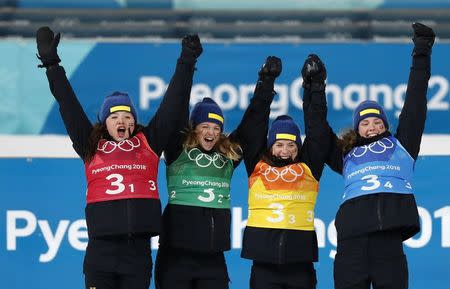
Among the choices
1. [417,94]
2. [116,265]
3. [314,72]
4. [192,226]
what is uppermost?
[314,72]

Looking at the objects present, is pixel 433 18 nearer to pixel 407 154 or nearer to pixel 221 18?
pixel 221 18

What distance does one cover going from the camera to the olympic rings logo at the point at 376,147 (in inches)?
250

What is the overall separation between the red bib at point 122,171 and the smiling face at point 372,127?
115 cm

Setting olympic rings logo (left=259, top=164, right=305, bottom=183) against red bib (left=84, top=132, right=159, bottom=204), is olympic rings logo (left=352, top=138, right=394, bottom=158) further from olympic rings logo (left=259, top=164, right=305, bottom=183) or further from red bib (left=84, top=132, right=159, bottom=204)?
red bib (left=84, top=132, right=159, bottom=204)

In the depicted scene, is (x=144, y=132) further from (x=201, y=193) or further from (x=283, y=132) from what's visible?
(x=283, y=132)

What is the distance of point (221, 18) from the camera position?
9.79 metres

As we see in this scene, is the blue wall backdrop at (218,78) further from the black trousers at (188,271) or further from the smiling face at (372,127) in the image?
the black trousers at (188,271)

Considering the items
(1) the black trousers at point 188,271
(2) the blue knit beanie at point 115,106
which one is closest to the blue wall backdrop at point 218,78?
(2) the blue knit beanie at point 115,106

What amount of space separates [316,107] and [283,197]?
1.71 ft

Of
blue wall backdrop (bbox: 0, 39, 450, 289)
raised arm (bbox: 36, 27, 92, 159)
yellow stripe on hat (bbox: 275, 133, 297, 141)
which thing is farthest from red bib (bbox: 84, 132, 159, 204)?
blue wall backdrop (bbox: 0, 39, 450, 289)

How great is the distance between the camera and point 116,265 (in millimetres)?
6082

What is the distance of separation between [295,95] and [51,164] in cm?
199

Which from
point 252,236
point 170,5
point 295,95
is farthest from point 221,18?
point 252,236

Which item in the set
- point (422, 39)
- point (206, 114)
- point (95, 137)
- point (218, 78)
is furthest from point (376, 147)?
point (218, 78)
